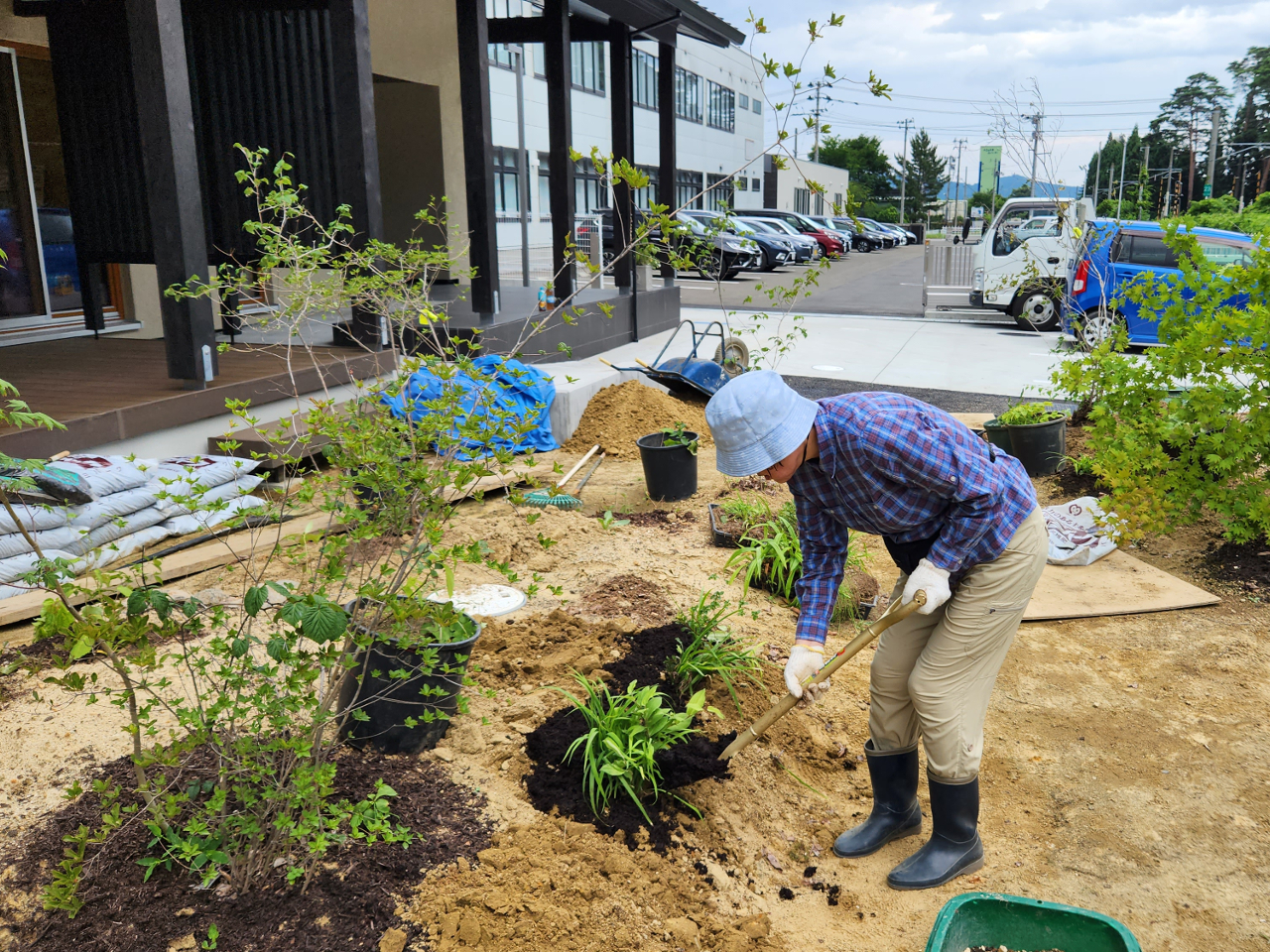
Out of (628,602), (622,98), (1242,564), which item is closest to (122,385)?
(628,602)

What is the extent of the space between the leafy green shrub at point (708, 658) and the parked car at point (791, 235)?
25568 mm

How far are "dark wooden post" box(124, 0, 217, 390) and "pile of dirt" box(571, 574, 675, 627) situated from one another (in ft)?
11.0

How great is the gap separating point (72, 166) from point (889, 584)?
23.3 feet

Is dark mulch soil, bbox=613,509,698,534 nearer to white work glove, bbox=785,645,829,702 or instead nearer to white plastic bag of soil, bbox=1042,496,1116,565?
white plastic bag of soil, bbox=1042,496,1116,565

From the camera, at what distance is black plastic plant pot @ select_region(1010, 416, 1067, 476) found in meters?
6.73

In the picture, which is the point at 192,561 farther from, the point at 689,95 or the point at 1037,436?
the point at 689,95

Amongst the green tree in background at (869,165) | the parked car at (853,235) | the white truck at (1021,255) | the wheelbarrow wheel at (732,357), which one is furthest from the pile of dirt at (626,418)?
the green tree in background at (869,165)

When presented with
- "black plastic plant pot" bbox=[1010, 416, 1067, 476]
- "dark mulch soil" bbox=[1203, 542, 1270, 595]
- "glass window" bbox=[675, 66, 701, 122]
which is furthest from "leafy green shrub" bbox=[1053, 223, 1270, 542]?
"glass window" bbox=[675, 66, 701, 122]

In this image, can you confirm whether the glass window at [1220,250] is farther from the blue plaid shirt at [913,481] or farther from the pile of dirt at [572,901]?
the pile of dirt at [572,901]

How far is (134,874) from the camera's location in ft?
8.28

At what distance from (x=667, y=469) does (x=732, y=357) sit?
2760 mm

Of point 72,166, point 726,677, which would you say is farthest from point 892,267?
point 726,677

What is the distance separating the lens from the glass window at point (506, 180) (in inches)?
1138

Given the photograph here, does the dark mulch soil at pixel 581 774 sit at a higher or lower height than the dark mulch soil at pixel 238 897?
lower
